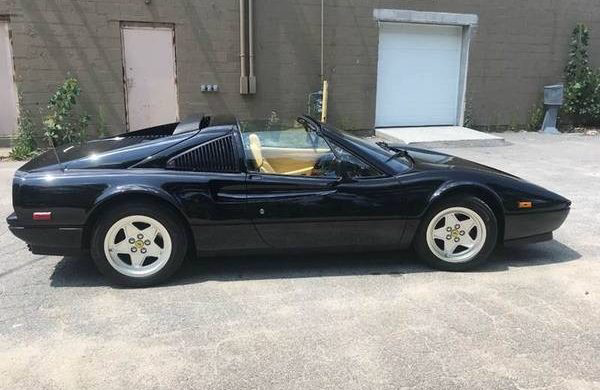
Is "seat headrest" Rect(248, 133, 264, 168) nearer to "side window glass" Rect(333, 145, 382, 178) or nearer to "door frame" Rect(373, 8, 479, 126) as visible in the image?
"side window glass" Rect(333, 145, 382, 178)

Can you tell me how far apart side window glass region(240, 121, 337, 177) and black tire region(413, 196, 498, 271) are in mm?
838

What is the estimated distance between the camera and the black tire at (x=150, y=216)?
→ 392cm

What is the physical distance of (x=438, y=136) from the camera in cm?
1202

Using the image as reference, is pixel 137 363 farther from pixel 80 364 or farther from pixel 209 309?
pixel 209 309

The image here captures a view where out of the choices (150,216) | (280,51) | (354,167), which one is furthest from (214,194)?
(280,51)

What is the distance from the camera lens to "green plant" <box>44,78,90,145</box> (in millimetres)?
9914

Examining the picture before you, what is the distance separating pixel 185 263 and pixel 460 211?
7.47 ft

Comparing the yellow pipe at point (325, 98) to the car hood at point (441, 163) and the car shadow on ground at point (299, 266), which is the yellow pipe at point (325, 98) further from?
the car shadow on ground at point (299, 266)

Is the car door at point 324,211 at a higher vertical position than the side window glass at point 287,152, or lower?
lower

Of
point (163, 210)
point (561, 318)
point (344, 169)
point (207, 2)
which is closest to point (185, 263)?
point (163, 210)

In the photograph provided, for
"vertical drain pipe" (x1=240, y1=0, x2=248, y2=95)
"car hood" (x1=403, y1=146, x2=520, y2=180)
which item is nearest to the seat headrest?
"car hood" (x1=403, y1=146, x2=520, y2=180)

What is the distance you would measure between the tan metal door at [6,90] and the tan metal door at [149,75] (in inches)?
80.3

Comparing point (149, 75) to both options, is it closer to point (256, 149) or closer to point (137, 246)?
point (256, 149)

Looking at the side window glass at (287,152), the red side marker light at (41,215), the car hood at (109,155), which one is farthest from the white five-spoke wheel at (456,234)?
the red side marker light at (41,215)
